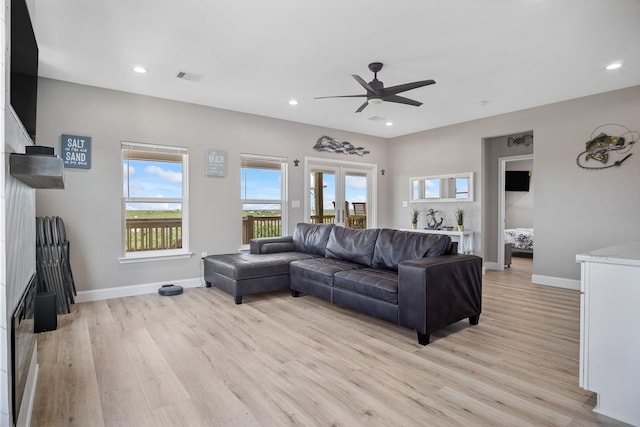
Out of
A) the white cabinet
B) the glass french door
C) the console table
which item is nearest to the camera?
the white cabinet

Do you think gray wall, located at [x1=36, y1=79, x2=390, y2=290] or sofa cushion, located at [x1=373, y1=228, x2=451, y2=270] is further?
gray wall, located at [x1=36, y1=79, x2=390, y2=290]

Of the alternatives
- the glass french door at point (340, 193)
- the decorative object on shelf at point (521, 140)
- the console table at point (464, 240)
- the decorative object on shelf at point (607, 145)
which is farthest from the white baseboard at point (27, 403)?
the decorative object on shelf at point (521, 140)

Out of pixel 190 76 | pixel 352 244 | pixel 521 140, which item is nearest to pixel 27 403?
pixel 352 244

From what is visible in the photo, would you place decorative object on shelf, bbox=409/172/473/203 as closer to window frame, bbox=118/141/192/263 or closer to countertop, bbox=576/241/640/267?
countertop, bbox=576/241/640/267

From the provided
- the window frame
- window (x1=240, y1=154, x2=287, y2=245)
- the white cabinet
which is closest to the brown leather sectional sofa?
the window frame

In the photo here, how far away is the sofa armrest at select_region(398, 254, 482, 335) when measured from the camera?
9.59 ft

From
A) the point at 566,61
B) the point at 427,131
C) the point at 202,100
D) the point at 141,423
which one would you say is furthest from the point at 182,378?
the point at 427,131

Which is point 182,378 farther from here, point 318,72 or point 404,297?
point 318,72

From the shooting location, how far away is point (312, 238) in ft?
17.2

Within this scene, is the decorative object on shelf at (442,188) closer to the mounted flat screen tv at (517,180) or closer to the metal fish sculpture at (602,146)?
the metal fish sculpture at (602,146)

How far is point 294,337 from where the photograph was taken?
124 inches

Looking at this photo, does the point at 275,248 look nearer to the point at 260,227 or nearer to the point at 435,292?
the point at 260,227

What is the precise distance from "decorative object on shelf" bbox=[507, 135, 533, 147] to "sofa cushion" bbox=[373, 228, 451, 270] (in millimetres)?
3703

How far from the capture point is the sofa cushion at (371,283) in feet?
10.5
